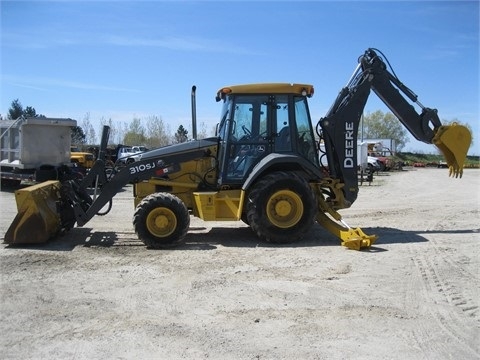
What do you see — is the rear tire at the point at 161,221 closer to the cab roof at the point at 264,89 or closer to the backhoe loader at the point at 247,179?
the backhoe loader at the point at 247,179

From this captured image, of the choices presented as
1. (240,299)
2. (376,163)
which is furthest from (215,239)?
(376,163)

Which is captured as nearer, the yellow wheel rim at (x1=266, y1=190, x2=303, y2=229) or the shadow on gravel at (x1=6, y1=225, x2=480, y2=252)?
the shadow on gravel at (x1=6, y1=225, x2=480, y2=252)

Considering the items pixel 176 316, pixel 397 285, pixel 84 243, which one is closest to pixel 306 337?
pixel 176 316

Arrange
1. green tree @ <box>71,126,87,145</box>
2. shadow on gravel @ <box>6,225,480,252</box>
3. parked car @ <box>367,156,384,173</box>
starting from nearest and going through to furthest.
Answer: shadow on gravel @ <box>6,225,480,252</box> < parked car @ <box>367,156,384,173</box> < green tree @ <box>71,126,87,145</box>

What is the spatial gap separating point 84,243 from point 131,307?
144 inches

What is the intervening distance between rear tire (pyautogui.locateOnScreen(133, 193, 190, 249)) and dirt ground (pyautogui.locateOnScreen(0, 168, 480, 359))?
25 cm

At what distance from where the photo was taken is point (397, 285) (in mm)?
6227

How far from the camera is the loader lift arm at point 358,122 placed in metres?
9.53

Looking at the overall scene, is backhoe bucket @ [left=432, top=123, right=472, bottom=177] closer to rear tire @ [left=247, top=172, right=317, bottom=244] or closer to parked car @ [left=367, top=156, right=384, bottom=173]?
rear tire @ [left=247, top=172, right=317, bottom=244]

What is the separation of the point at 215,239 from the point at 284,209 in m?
1.52

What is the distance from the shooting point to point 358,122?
31.5ft

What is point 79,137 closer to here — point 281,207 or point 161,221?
point 161,221

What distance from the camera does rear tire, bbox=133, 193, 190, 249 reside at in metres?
8.32

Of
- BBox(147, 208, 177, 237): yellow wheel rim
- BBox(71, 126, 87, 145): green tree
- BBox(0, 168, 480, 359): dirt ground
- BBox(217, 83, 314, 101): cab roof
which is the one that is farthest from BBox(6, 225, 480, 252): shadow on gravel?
BBox(71, 126, 87, 145): green tree
